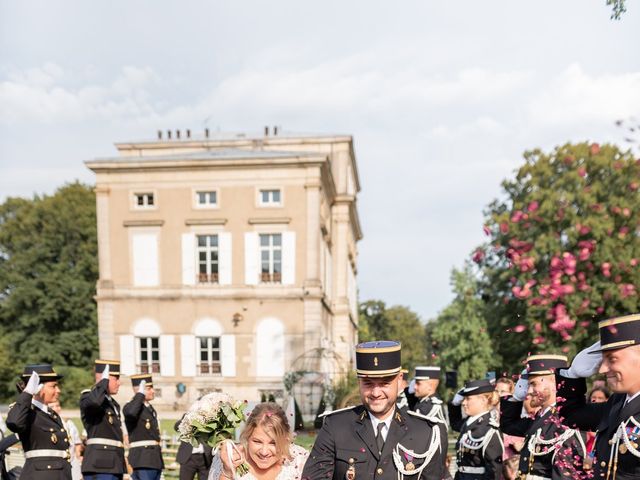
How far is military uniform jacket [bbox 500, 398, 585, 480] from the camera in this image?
18.5 feet

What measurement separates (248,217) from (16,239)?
20211mm

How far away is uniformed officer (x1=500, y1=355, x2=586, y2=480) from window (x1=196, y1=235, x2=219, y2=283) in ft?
108

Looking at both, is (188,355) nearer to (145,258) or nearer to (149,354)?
(149,354)

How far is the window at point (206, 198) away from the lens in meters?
→ 38.6

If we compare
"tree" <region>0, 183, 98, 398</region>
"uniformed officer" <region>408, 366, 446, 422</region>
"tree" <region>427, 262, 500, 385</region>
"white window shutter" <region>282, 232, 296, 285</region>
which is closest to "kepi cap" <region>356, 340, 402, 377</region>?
"uniformed officer" <region>408, 366, 446, 422</region>

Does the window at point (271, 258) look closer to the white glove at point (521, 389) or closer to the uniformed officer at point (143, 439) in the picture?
the uniformed officer at point (143, 439)

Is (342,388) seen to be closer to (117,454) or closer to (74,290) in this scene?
(117,454)

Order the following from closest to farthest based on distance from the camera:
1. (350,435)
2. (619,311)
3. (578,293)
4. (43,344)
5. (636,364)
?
1. (636,364)
2. (350,435)
3. (578,293)
4. (619,311)
5. (43,344)

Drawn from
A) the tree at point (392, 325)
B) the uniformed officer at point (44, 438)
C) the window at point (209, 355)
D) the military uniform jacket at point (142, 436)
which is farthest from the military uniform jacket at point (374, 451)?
the tree at point (392, 325)

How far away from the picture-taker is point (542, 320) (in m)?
23.7

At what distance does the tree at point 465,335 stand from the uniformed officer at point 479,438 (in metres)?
23.6

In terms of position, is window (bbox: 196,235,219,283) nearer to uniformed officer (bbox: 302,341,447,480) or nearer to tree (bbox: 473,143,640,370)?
tree (bbox: 473,143,640,370)

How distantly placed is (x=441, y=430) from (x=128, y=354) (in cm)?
3553

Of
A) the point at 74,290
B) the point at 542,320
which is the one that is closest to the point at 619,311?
the point at 542,320
